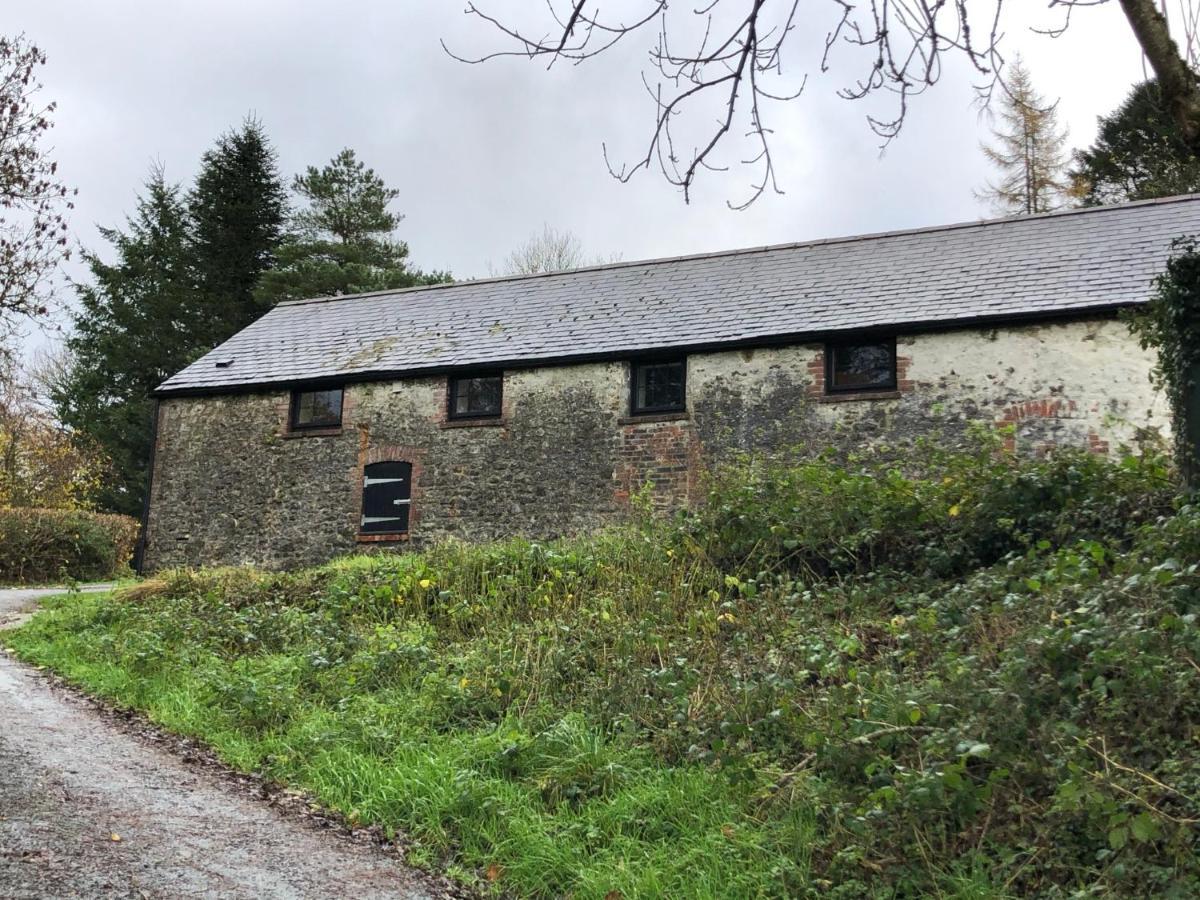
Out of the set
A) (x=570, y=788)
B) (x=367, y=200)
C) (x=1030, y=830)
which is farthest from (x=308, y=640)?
(x=367, y=200)

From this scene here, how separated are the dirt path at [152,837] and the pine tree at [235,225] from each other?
2967cm

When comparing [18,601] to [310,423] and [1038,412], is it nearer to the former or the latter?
[310,423]

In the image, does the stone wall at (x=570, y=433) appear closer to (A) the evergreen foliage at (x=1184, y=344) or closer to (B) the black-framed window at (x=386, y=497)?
(B) the black-framed window at (x=386, y=497)

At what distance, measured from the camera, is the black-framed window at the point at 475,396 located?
1614 cm

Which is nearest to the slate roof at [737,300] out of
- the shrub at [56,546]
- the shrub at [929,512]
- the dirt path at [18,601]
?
the shrub at [56,546]

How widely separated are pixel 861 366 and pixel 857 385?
0.29 m

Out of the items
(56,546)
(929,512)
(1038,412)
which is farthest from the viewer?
(56,546)

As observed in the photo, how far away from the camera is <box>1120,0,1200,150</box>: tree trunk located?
151 inches

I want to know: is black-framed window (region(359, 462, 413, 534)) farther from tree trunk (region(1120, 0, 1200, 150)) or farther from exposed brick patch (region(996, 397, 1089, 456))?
tree trunk (region(1120, 0, 1200, 150))

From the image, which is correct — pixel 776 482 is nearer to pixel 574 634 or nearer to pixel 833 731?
pixel 574 634

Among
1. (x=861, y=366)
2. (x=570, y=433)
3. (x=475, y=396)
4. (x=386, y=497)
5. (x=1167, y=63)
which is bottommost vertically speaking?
(x=386, y=497)

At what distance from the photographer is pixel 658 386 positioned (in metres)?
15.1

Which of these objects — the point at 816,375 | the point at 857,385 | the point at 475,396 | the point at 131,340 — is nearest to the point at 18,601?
the point at 475,396

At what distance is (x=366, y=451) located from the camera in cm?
1656
